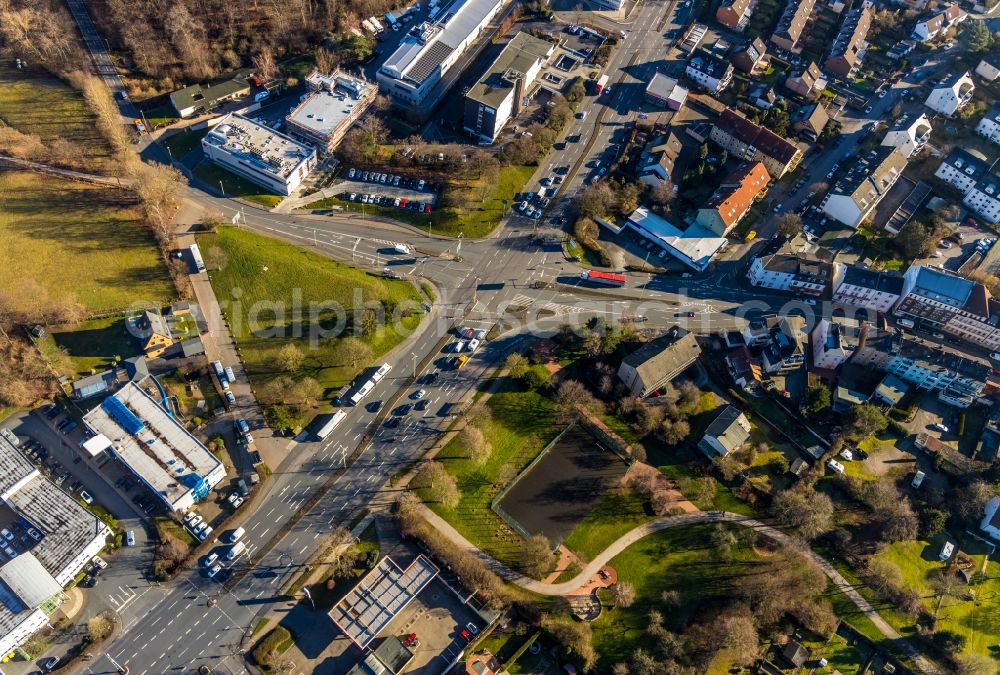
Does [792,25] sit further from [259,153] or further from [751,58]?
[259,153]

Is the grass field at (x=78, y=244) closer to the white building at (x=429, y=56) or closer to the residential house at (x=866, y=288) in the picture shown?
the white building at (x=429, y=56)

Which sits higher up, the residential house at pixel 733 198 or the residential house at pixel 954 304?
the residential house at pixel 733 198

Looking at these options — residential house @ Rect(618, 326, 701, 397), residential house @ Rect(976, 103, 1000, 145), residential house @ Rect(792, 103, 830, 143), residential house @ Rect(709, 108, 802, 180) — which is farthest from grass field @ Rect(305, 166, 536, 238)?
residential house @ Rect(976, 103, 1000, 145)

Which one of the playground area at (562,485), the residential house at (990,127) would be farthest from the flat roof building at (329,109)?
the residential house at (990,127)

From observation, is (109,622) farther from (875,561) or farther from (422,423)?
(875,561)

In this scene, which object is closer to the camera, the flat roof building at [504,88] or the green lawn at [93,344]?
the green lawn at [93,344]

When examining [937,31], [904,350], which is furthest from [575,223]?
[937,31]

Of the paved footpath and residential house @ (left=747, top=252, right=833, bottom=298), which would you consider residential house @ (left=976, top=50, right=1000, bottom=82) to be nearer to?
residential house @ (left=747, top=252, right=833, bottom=298)
